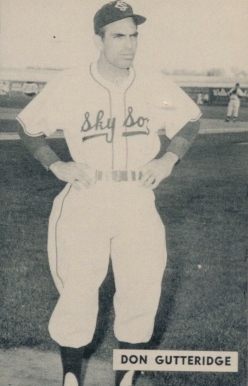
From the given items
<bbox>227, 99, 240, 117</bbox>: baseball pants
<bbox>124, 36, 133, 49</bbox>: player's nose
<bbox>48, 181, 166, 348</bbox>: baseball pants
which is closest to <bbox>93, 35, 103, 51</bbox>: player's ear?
<bbox>124, 36, 133, 49</bbox>: player's nose

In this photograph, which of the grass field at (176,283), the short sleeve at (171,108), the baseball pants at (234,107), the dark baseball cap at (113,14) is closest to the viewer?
the dark baseball cap at (113,14)

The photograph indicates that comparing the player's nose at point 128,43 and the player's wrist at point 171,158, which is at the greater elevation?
the player's nose at point 128,43

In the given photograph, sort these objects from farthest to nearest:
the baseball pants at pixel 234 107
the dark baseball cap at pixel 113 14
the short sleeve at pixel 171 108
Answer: the baseball pants at pixel 234 107 < the short sleeve at pixel 171 108 < the dark baseball cap at pixel 113 14

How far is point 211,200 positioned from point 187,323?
8.84ft

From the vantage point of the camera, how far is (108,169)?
2.44m

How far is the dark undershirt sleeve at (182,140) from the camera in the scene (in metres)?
2.51

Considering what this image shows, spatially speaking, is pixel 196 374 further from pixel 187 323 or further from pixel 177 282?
pixel 177 282

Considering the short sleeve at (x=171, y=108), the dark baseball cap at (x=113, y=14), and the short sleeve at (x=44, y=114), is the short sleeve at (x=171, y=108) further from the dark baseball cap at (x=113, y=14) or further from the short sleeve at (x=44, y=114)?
the short sleeve at (x=44, y=114)


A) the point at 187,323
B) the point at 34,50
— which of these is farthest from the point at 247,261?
the point at 34,50

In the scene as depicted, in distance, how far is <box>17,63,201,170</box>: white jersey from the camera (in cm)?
245

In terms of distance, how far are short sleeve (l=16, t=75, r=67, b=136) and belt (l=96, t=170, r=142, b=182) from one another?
243 mm

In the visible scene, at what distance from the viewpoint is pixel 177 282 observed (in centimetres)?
341

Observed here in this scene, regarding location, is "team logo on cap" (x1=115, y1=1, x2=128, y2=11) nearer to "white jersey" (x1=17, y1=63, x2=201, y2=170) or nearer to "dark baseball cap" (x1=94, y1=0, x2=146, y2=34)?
"dark baseball cap" (x1=94, y1=0, x2=146, y2=34)

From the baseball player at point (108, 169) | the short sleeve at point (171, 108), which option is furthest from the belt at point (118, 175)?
the short sleeve at point (171, 108)
